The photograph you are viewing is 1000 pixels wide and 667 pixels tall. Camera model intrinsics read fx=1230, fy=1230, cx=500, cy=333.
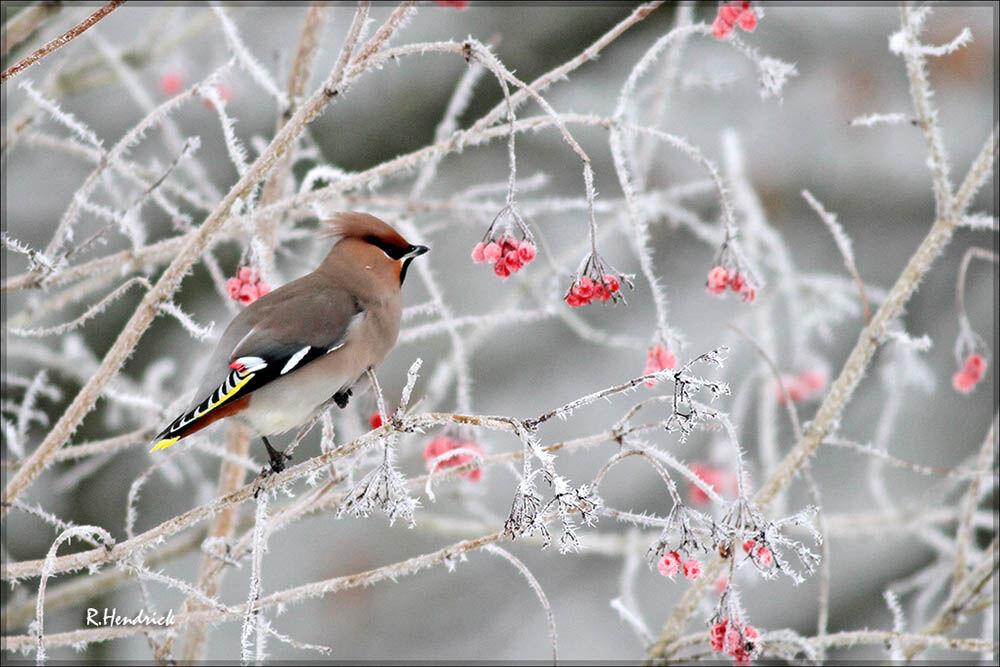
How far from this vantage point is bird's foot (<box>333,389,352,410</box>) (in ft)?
10.6

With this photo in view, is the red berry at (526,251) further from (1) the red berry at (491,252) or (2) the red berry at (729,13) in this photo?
(2) the red berry at (729,13)

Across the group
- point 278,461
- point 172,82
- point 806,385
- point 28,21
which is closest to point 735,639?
point 278,461

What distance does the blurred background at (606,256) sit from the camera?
22.9 ft

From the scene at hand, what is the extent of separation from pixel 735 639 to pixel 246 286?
1.52m

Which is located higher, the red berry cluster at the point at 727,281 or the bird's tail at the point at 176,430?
the red berry cluster at the point at 727,281

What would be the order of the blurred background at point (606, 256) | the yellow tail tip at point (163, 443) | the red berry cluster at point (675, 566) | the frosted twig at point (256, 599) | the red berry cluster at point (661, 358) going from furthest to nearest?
the blurred background at point (606, 256)
the red berry cluster at point (661, 358)
the yellow tail tip at point (163, 443)
the red berry cluster at point (675, 566)
the frosted twig at point (256, 599)

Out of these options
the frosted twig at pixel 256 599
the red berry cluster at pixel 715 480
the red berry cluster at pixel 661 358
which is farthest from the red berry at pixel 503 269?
the red berry cluster at pixel 715 480

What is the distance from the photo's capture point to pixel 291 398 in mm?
3023

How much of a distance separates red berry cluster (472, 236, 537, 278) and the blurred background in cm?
426

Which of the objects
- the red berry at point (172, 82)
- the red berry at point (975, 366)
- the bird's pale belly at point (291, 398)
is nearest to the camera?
the bird's pale belly at point (291, 398)

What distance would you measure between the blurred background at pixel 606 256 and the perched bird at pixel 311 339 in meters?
3.36

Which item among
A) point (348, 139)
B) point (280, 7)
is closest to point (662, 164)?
point (348, 139)

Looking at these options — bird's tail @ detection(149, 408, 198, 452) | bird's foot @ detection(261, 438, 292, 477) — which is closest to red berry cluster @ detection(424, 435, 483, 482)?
bird's foot @ detection(261, 438, 292, 477)

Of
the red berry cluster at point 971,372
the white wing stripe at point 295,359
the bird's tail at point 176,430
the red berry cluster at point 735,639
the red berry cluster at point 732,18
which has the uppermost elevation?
the red berry cluster at point 732,18
